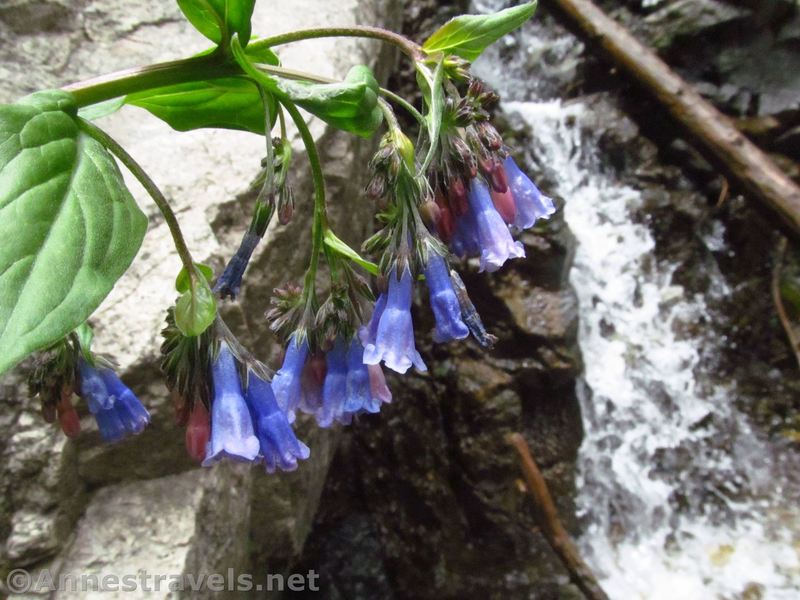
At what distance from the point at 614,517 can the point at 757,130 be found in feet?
7.43

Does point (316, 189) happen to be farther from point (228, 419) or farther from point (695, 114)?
point (695, 114)

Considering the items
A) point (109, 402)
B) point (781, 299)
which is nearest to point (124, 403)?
point (109, 402)

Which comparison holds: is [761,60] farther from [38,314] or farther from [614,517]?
[38,314]

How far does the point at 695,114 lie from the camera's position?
141 inches

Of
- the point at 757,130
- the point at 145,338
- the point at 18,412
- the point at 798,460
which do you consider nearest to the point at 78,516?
the point at 18,412

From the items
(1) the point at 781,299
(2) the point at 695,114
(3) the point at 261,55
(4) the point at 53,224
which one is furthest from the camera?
(2) the point at 695,114


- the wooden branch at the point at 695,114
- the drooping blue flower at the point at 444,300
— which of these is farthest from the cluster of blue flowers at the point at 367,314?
the wooden branch at the point at 695,114

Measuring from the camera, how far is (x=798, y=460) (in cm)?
319

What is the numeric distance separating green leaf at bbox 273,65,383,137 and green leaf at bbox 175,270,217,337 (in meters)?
0.27

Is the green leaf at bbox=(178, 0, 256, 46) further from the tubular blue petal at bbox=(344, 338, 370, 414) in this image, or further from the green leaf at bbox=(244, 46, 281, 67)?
the tubular blue petal at bbox=(344, 338, 370, 414)

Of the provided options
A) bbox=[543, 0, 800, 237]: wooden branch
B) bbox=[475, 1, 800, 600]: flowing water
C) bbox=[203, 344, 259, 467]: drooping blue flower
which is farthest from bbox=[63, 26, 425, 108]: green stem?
bbox=[543, 0, 800, 237]: wooden branch

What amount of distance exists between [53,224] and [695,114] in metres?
3.54

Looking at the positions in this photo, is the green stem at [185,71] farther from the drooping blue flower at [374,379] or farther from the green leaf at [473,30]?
the drooping blue flower at [374,379]

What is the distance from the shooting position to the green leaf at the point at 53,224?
2.58 feet
